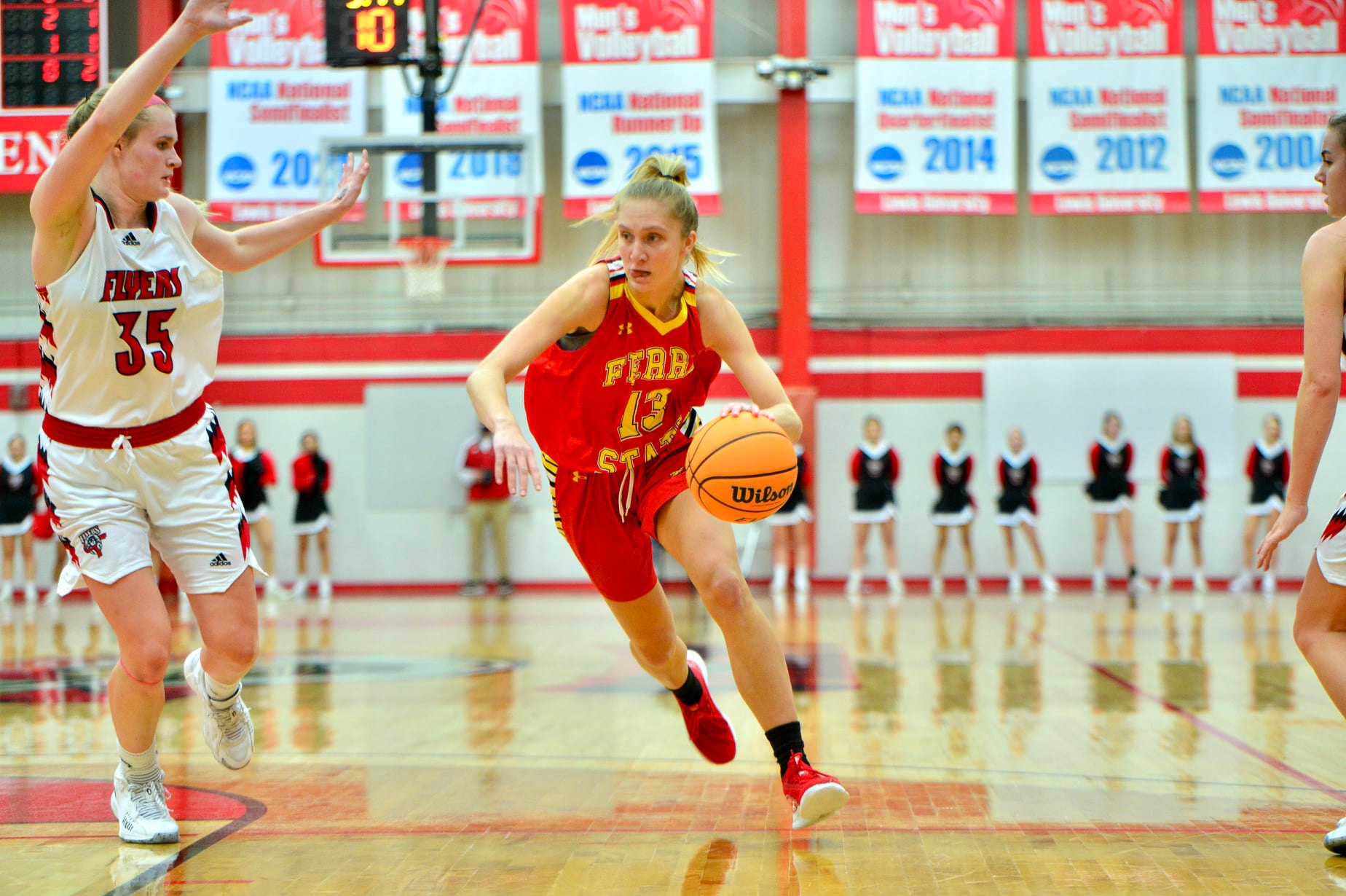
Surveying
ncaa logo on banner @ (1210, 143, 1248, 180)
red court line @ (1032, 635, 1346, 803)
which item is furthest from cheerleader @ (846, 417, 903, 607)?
red court line @ (1032, 635, 1346, 803)

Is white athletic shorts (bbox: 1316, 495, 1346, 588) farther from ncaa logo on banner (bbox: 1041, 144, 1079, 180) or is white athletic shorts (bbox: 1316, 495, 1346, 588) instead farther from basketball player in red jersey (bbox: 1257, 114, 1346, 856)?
ncaa logo on banner (bbox: 1041, 144, 1079, 180)

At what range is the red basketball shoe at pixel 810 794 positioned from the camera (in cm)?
335

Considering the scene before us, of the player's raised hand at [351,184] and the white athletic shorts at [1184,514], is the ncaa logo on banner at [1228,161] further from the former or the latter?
the player's raised hand at [351,184]

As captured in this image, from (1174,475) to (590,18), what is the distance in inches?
330

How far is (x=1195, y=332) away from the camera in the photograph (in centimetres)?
1509

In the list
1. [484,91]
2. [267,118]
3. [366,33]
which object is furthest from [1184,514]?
[267,118]

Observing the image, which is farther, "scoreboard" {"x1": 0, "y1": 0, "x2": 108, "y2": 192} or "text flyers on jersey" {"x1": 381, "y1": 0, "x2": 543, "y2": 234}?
"text flyers on jersey" {"x1": 381, "y1": 0, "x2": 543, "y2": 234}

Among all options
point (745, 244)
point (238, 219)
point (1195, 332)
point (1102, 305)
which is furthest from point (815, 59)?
point (238, 219)

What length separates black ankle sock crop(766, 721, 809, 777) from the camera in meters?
3.53

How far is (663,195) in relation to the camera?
3539 millimetres

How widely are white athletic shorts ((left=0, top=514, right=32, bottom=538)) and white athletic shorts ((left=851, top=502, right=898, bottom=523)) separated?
9082 millimetres

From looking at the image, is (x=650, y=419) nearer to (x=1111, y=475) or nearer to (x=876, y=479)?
(x=876, y=479)

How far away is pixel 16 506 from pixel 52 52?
7.23 m

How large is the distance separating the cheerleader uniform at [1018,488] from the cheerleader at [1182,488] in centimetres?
146
